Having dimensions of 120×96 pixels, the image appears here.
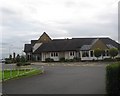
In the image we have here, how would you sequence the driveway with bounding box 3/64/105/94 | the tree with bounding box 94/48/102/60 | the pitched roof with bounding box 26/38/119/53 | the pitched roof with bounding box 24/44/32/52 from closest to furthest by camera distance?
1. the driveway with bounding box 3/64/105/94
2. the tree with bounding box 94/48/102/60
3. the pitched roof with bounding box 26/38/119/53
4. the pitched roof with bounding box 24/44/32/52

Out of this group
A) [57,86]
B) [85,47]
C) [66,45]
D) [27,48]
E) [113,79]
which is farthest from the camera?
[27,48]

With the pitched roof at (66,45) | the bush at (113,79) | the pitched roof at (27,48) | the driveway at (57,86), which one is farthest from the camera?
the pitched roof at (27,48)

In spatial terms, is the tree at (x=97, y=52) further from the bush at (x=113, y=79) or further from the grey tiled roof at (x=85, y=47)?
the bush at (x=113, y=79)

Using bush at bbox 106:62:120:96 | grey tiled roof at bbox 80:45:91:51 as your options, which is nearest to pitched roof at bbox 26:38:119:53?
grey tiled roof at bbox 80:45:91:51

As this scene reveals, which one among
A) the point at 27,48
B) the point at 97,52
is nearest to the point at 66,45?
the point at 97,52

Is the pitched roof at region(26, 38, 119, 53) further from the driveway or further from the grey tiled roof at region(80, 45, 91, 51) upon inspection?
the driveway

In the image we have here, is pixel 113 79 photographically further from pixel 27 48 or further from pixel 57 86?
pixel 27 48

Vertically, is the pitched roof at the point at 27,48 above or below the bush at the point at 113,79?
above

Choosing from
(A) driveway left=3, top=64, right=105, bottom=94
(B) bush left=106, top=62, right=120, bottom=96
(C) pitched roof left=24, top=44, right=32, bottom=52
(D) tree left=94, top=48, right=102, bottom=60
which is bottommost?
(A) driveway left=3, top=64, right=105, bottom=94

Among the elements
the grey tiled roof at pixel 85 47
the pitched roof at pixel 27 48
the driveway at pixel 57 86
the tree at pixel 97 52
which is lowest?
the driveway at pixel 57 86

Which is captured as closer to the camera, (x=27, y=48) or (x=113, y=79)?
(x=113, y=79)

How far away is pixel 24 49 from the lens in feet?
307

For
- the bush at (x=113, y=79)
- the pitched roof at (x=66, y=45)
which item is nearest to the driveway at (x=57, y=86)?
the bush at (x=113, y=79)

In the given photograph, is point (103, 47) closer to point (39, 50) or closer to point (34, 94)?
point (39, 50)
